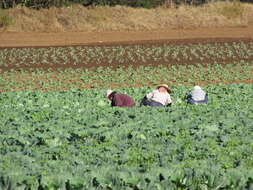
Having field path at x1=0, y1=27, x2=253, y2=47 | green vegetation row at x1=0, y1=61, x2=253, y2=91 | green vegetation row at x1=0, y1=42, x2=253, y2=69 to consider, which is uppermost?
green vegetation row at x1=0, y1=61, x2=253, y2=91

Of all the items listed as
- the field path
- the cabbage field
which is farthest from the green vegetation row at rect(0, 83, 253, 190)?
the field path

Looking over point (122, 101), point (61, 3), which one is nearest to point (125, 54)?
point (122, 101)

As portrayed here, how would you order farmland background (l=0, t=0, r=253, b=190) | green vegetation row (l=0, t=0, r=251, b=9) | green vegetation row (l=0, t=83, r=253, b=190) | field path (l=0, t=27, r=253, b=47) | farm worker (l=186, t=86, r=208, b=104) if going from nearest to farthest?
green vegetation row (l=0, t=83, r=253, b=190) → farmland background (l=0, t=0, r=253, b=190) → farm worker (l=186, t=86, r=208, b=104) → field path (l=0, t=27, r=253, b=47) → green vegetation row (l=0, t=0, r=251, b=9)

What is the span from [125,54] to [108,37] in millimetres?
9352

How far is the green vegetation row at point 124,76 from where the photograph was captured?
2262 centimetres

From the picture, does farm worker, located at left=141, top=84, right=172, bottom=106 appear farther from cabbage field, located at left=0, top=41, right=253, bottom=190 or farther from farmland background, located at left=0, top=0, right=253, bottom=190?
cabbage field, located at left=0, top=41, right=253, bottom=190

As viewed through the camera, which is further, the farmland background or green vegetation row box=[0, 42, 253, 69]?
green vegetation row box=[0, 42, 253, 69]

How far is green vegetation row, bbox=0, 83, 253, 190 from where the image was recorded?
5.52m

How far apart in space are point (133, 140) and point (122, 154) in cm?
95

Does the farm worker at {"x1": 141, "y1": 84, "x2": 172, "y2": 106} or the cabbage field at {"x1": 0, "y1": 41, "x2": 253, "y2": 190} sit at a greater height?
the cabbage field at {"x1": 0, "y1": 41, "x2": 253, "y2": 190}

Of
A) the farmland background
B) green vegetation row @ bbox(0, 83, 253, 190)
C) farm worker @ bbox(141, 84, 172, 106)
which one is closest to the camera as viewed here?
green vegetation row @ bbox(0, 83, 253, 190)

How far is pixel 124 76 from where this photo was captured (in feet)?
78.4

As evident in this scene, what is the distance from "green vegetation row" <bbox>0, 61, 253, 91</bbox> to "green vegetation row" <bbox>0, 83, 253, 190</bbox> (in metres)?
11.4

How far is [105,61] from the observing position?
28.5m
